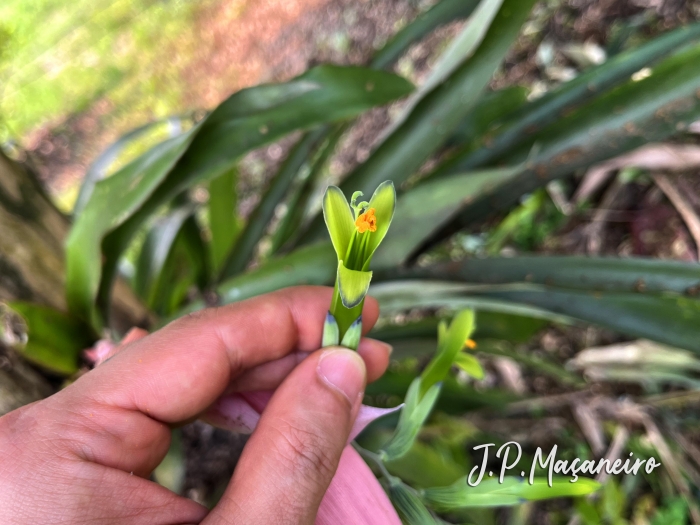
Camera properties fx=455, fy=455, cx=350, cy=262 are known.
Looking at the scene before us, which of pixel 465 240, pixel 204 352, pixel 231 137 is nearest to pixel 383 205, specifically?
pixel 204 352

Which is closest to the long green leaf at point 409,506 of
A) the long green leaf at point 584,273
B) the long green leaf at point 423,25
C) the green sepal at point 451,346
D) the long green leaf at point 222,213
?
the green sepal at point 451,346

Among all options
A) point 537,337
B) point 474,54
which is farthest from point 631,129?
point 537,337

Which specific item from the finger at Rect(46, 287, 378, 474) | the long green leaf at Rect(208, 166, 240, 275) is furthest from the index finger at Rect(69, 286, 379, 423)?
the long green leaf at Rect(208, 166, 240, 275)

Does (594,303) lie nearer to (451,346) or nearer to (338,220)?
(451,346)

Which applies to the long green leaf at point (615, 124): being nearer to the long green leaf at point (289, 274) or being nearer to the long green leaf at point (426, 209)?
the long green leaf at point (426, 209)

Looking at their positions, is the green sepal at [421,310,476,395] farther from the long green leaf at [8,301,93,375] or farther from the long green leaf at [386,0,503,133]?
the long green leaf at [8,301,93,375]
